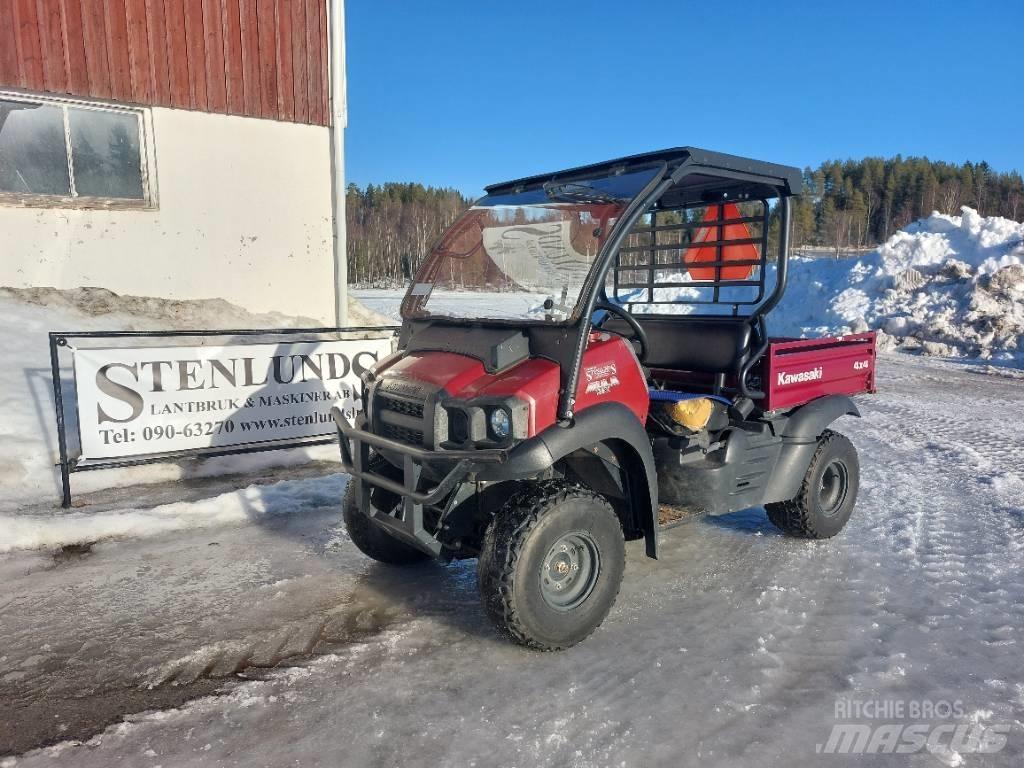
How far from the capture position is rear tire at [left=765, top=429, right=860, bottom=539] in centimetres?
483

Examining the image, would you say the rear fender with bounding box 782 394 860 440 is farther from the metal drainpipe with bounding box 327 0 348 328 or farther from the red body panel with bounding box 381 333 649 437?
the metal drainpipe with bounding box 327 0 348 328

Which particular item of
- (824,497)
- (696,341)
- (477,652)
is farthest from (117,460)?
(824,497)

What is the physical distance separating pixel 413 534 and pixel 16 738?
170 cm

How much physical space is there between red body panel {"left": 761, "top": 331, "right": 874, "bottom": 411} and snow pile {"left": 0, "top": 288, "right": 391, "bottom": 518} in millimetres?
4282

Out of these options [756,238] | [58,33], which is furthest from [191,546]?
[58,33]

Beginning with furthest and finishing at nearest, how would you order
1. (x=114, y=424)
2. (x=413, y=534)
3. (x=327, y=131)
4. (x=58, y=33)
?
1. (x=327, y=131)
2. (x=58, y=33)
3. (x=114, y=424)
4. (x=413, y=534)

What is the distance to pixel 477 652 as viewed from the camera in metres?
3.49

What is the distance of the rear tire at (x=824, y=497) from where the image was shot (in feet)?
15.8

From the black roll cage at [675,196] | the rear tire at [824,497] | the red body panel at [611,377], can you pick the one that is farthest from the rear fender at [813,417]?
the red body panel at [611,377]

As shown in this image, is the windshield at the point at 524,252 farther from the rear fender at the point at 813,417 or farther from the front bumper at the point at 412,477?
the rear fender at the point at 813,417

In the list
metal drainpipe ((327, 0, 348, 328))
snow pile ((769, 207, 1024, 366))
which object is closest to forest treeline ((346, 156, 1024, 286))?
snow pile ((769, 207, 1024, 366))

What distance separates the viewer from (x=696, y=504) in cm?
425

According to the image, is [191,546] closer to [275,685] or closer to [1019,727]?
[275,685]

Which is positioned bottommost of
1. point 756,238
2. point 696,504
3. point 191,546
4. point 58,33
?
point 191,546
